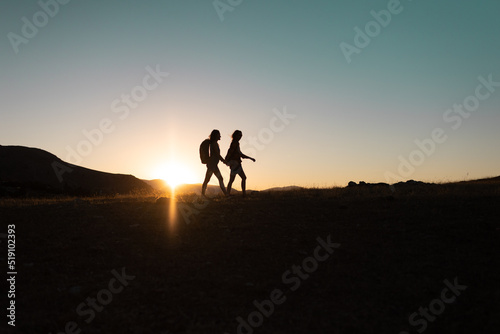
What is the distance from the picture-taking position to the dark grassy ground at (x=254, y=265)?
6.37 m

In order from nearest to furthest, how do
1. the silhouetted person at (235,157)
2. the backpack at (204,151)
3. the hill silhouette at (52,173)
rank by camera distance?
1. the silhouetted person at (235,157)
2. the backpack at (204,151)
3. the hill silhouette at (52,173)

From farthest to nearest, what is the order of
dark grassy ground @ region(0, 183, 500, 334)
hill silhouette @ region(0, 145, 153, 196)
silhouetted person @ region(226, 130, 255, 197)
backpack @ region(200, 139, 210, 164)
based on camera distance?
1. hill silhouette @ region(0, 145, 153, 196)
2. backpack @ region(200, 139, 210, 164)
3. silhouetted person @ region(226, 130, 255, 197)
4. dark grassy ground @ region(0, 183, 500, 334)

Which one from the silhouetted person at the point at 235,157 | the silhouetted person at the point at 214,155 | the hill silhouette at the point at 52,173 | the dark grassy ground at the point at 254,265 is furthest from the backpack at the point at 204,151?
the hill silhouette at the point at 52,173

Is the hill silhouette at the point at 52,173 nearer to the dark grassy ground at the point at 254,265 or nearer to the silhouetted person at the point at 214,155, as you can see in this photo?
the silhouetted person at the point at 214,155

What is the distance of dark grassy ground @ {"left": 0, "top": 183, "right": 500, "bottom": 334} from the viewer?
6371 millimetres

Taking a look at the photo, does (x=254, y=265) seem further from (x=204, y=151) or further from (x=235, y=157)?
(x=204, y=151)

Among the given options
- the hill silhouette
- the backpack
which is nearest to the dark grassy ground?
the backpack

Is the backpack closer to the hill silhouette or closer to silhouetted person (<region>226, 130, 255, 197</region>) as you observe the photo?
silhouetted person (<region>226, 130, 255, 197</region>)

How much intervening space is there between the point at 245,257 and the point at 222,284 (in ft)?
4.50

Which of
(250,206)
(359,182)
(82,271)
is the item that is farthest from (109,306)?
(359,182)

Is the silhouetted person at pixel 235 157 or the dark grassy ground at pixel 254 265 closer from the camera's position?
the dark grassy ground at pixel 254 265

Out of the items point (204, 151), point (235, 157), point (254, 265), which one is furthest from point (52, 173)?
point (254, 265)

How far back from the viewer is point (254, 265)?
848 cm

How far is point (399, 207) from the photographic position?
516 inches
